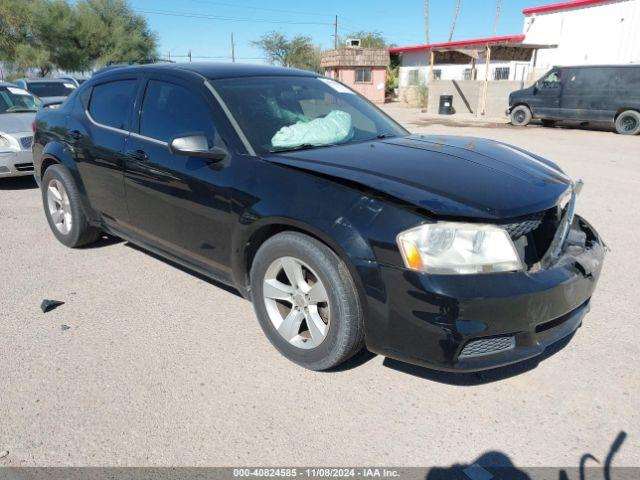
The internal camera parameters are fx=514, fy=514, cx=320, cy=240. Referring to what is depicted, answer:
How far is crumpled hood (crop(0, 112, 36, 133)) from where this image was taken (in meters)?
7.72

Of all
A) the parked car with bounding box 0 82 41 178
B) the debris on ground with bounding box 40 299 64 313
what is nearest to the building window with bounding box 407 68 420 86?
the parked car with bounding box 0 82 41 178

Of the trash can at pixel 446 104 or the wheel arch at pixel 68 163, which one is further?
the trash can at pixel 446 104

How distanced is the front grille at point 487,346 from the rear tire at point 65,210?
3.66 meters

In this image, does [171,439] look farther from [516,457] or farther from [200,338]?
[516,457]

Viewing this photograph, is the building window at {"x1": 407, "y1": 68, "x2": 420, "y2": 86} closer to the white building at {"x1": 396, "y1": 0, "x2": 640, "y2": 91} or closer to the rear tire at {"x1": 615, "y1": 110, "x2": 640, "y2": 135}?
the white building at {"x1": 396, "y1": 0, "x2": 640, "y2": 91}

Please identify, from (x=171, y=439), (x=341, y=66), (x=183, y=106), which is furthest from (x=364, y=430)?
(x=341, y=66)

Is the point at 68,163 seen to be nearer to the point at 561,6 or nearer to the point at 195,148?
the point at 195,148

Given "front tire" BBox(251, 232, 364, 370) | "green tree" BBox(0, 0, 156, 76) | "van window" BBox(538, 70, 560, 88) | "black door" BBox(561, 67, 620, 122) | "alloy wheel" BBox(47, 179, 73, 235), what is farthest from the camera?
"green tree" BBox(0, 0, 156, 76)

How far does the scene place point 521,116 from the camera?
736 inches

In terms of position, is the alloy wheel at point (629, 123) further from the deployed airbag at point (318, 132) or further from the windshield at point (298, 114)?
the deployed airbag at point (318, 132)

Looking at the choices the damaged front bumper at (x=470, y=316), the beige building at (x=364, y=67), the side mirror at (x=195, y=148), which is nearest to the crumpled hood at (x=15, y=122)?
the side mirror at (x=195, y=148)

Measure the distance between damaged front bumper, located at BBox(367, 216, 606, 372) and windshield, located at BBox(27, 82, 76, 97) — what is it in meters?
14.7

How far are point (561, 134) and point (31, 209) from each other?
49.3 ft

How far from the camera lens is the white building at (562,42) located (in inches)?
937
